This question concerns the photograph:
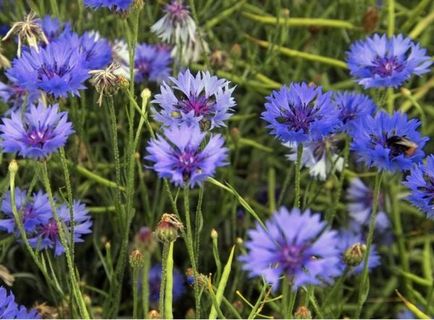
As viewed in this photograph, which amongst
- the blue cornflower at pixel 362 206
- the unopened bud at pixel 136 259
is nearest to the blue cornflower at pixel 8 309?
the unopened bud at pixel 136 259

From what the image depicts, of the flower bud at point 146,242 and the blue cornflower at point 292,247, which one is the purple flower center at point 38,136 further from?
the blue cornflower at point 292,247

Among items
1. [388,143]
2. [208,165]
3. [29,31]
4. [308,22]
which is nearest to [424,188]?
[388,143]

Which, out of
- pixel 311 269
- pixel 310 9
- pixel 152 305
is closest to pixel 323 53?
pixel 310 9

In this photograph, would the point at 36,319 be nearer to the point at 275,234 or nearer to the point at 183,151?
the point at 183,151

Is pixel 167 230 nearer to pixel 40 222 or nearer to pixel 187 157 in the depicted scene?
pixel 187 157

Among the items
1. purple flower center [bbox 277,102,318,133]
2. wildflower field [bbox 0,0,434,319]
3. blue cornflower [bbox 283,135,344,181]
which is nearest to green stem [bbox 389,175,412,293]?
wildflower field [bbox 0,0,434,319]

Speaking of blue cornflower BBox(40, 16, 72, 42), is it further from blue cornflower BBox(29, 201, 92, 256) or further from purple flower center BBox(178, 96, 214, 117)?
purple flower center BBox(178, 96, 214, 117)
